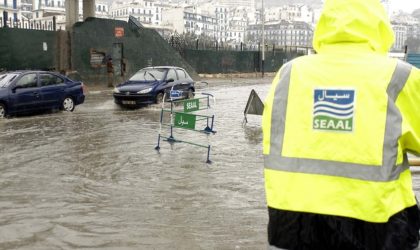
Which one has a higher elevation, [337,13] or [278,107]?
[337,13]

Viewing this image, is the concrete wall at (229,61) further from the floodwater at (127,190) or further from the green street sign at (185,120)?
the green street sign at (185,120)

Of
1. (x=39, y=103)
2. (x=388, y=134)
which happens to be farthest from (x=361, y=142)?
(x=39, y=103)

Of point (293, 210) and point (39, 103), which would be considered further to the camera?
→ point (39, 103)

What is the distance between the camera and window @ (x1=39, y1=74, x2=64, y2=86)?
1681 centimetres

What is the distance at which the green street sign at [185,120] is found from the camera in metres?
9.80

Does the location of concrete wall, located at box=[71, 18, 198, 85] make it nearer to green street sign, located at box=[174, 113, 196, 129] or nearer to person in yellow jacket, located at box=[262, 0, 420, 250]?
green street sign, located at box=[174, 113, 196, 129]

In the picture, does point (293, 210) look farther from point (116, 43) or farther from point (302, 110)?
point (116, 43)

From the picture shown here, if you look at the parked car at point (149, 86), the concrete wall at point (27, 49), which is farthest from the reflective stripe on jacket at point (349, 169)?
the concrete wall at point (27, 49)

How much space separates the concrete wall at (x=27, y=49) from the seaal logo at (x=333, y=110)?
77.1 feet

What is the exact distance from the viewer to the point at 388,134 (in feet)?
7.21

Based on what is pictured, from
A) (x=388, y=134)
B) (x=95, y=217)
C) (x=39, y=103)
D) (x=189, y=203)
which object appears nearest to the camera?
(x=388, y=134)

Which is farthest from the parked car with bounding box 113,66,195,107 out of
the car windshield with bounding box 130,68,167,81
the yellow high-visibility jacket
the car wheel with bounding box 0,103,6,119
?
the yellow high-visibility jacket

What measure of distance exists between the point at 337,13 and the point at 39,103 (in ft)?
50.1

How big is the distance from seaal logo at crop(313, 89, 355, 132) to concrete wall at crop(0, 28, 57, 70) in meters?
23.5
